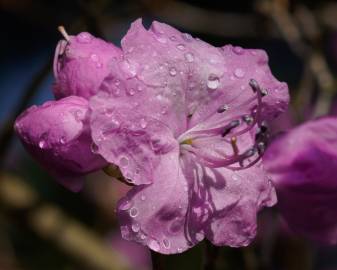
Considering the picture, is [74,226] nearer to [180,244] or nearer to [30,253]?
[30,253]

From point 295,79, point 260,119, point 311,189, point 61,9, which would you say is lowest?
point 295,79

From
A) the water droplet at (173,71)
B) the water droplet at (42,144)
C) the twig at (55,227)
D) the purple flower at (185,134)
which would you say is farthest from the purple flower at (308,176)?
the twig at (55,227)

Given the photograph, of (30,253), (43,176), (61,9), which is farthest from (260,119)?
(61,9)

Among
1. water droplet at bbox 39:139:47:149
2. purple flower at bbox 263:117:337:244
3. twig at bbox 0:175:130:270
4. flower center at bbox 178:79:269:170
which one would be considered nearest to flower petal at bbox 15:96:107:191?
water droplet at bbox 39:139:47:149

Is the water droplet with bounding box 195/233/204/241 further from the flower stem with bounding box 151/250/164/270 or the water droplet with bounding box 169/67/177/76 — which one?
the water droplet with bounding box 169/67/177/76

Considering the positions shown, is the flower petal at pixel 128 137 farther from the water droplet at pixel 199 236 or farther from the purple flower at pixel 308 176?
the purple flower at pixel 308 176

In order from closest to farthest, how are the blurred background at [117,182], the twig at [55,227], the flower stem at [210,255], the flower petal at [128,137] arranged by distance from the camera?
the flower petal at [128,137]
the flower stem at [210,255]
the blurred background at [117,182]
the twig at [55,227]
